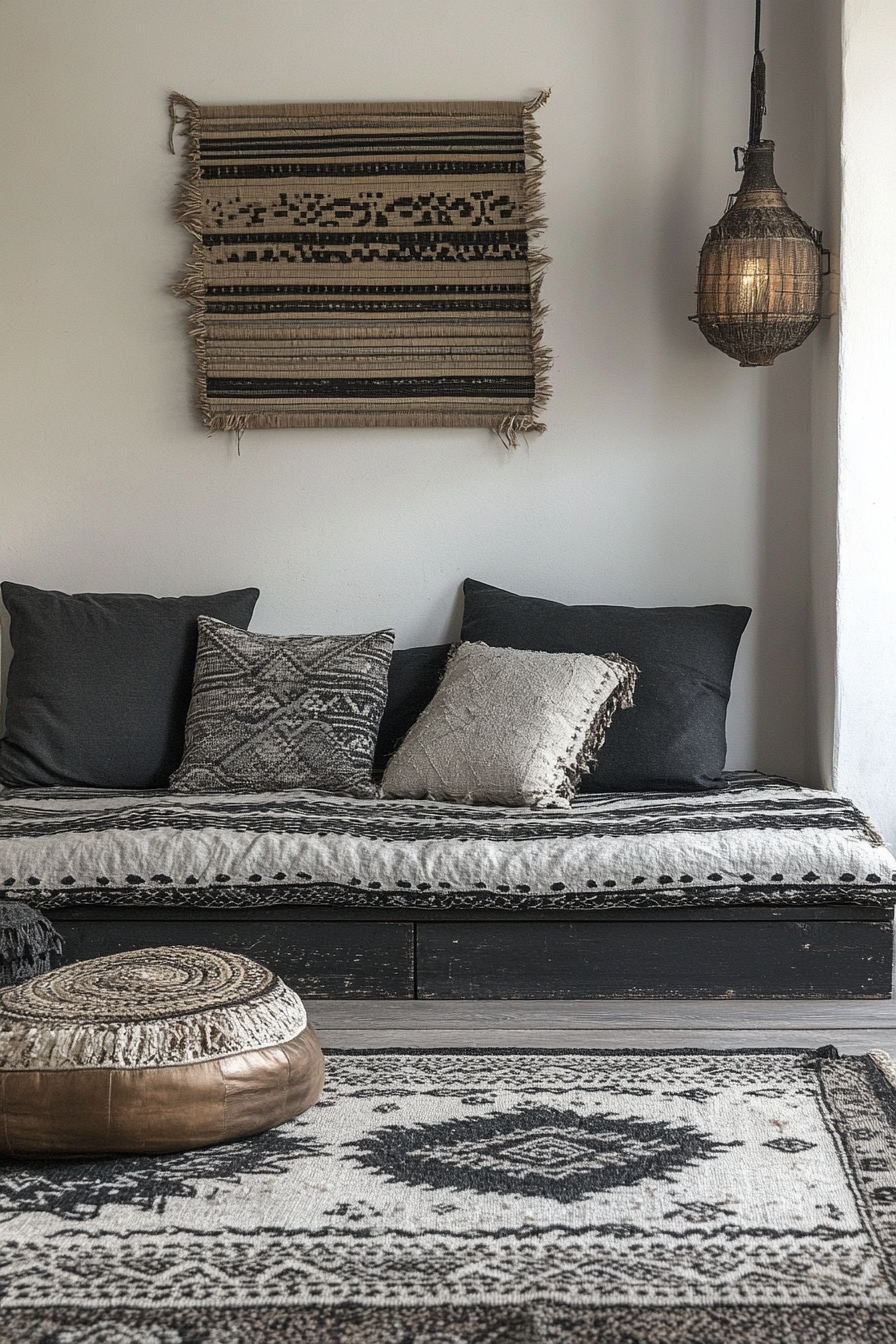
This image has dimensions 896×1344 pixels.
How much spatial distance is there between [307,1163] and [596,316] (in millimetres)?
2431

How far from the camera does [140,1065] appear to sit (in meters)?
1.72

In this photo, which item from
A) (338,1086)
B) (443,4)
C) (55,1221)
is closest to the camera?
(55,1221)

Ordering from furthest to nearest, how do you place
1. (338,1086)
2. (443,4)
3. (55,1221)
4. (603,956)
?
1. (443,4)
2. (603,956)
3. (338,1086)
4. (55,1221)

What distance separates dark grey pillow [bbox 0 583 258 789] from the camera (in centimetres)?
328

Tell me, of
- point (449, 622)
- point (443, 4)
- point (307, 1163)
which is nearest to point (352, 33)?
point (443, 4)

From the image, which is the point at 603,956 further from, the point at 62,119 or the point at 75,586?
the point at 62,119

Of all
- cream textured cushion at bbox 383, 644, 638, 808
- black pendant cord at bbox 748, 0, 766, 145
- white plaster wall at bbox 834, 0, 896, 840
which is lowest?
cream textured cushion at bbox 383, 644, 638, 808

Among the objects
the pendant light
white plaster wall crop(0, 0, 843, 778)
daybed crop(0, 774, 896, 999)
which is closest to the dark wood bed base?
daybed crop(0, 774, 896, 999)

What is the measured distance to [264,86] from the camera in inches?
137

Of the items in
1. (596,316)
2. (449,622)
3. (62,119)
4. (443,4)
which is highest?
(443,4)

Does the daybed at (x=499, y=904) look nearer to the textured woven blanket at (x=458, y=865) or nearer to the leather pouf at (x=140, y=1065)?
the textured woven blanket at (x=458, y=865)

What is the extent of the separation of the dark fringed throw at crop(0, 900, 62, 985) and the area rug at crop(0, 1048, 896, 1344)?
574mm

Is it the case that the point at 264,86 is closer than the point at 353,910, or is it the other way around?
the point at 353,910

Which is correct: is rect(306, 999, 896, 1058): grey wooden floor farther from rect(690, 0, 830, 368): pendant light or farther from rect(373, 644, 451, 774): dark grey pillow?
rect(690, 0, 830, 368): pendant light
